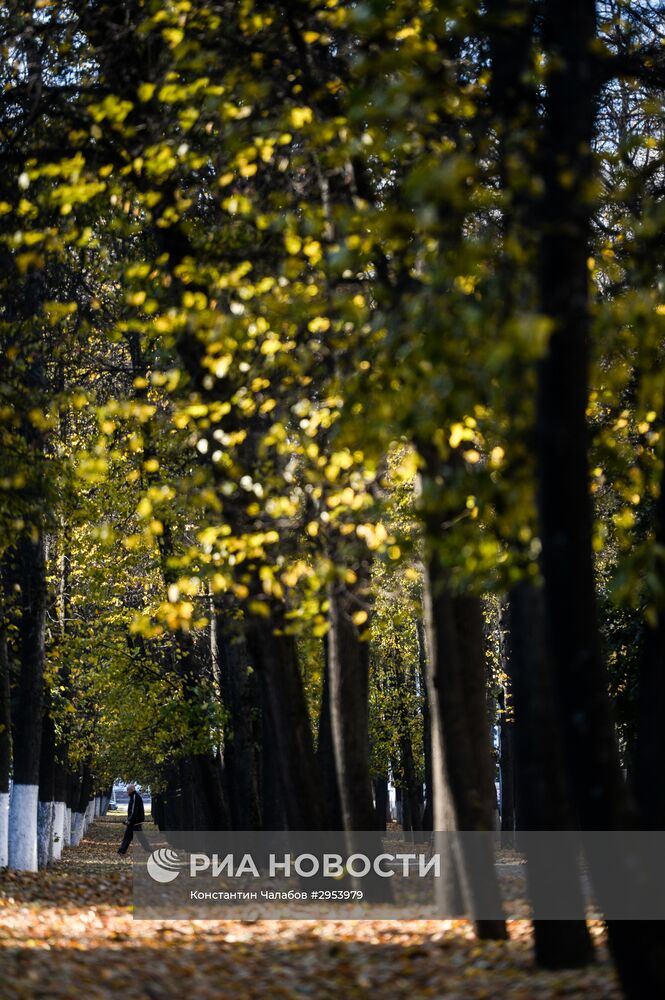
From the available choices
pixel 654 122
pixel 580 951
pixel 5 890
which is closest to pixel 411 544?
pixel 580 951

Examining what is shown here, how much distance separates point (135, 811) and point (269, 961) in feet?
63.6

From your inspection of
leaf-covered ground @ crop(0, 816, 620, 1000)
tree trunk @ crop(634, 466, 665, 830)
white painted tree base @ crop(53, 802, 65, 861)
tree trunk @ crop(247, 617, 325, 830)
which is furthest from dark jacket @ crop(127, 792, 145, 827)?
tree trunk @ crop(634, 466, 665, 830)

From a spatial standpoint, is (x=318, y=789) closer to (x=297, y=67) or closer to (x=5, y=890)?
(x=5, y=890)

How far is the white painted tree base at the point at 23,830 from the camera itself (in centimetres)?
1928

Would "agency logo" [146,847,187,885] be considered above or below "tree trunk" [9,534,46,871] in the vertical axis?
below

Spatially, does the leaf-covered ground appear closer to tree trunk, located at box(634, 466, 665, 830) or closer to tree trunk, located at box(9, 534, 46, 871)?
tree trunk, located at box(634, 466, 665, 830)

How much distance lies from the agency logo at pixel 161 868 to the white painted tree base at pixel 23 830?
1.75 m

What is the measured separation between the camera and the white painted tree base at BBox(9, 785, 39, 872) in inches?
759

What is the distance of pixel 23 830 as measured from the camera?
19.5 meters

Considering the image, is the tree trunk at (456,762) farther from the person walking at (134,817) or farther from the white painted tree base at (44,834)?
the person walking at (134,817)

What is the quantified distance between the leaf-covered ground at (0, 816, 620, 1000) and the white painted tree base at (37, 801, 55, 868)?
39.8 ft

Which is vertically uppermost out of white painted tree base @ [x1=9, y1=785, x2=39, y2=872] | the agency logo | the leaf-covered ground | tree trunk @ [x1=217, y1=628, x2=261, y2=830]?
tree trunk @ [x1=217, y1=628, x2=261, y2=830]

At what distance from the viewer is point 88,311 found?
49.3ft

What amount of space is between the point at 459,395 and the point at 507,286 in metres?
0.61
